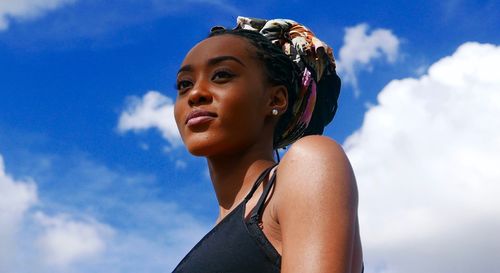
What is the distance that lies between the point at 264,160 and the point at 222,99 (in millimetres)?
455

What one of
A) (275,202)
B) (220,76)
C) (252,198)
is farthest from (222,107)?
(275,202)

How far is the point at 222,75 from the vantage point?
421cm

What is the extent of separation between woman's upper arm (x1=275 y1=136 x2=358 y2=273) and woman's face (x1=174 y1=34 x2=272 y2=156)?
699 millimetres

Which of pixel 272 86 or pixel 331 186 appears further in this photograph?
pixel 272 86

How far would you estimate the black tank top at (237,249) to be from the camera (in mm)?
3496

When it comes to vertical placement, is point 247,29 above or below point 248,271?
above

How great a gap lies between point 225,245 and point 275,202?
37 cm

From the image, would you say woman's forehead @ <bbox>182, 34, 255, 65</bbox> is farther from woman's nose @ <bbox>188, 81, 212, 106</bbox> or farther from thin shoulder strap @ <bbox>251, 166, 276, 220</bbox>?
thin shoulder strap @ <bbox>251, 166, 276, 220</bbox>

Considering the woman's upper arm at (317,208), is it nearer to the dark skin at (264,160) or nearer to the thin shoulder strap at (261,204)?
the dark skin at (264,160)

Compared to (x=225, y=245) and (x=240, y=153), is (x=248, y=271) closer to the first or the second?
(x=225, y=245)

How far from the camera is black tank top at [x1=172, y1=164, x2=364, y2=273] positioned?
3.50m

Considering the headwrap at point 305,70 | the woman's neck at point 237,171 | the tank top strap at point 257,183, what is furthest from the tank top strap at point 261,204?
the headwrap at point 305,70

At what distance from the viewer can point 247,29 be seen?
4.86m

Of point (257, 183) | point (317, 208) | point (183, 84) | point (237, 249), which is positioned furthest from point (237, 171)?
point (317, 208)
